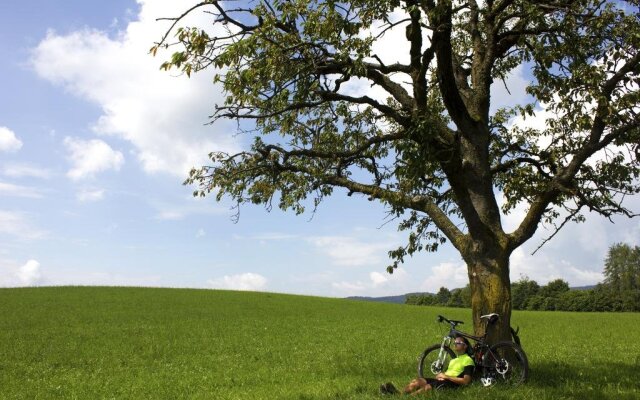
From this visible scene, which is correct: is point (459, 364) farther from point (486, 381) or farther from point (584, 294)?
point (584, 294)

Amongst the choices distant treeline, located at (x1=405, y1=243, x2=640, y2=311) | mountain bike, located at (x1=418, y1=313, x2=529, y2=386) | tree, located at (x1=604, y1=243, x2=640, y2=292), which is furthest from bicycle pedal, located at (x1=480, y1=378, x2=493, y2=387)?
tree, located at (x1=604, y1=243, x2=640, y2=292)

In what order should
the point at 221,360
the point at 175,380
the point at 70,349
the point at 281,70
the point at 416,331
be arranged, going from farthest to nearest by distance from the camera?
the point at 416,331, the point at 70,349, the point at 221,360, the point at 175,380, the point at 281,70

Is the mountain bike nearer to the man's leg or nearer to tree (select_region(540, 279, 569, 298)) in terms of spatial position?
the man's leg

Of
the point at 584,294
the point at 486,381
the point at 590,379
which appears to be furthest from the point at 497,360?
the point at 584,294

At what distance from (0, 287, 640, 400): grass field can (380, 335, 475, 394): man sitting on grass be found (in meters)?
0.52

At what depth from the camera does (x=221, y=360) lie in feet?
77.4

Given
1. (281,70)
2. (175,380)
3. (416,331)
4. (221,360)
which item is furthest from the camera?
(416,331)

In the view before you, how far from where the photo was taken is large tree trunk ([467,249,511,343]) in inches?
488

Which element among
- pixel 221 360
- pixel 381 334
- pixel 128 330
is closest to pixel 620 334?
pixel 381 334

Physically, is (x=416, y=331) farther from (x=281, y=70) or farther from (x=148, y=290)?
(x=148, y=290)

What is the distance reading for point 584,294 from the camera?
101438mm

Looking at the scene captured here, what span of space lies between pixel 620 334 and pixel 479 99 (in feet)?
95.2

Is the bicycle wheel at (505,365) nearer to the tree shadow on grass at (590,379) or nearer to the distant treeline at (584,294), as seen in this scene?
the tree shadow on grass at (590,379)

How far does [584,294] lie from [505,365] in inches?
4081
